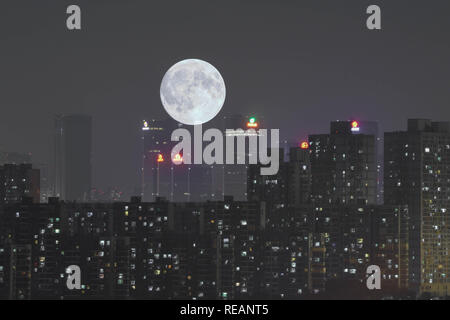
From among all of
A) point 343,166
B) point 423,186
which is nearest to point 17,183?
point 343,166

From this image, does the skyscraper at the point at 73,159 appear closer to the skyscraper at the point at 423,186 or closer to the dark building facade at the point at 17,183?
the dark building facade at the point at 17,183

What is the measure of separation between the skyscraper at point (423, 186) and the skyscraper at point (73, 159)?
36.8 m

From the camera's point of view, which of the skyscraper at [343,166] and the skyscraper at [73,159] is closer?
the skyscraper at [343,166]

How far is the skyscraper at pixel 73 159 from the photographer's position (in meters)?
113

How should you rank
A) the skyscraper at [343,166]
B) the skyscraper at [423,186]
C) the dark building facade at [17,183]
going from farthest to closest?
the skyscraper at [343,166]
the skyscraper at [423,186]
the dark building facade at [17,183]

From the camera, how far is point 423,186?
10400cm

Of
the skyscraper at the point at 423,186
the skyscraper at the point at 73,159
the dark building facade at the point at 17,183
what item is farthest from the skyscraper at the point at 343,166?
the dark building facade at the point at 17,183

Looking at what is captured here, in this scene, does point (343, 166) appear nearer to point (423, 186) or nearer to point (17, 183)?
point (423, 186)

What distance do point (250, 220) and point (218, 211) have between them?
3.13 metres

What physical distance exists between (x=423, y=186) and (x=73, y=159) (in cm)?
4254

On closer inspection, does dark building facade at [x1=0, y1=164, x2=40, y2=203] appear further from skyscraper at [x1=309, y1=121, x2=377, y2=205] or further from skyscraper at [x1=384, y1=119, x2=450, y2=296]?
skyscraper at [x1=384, y1=119, x2=450, y2=296]
